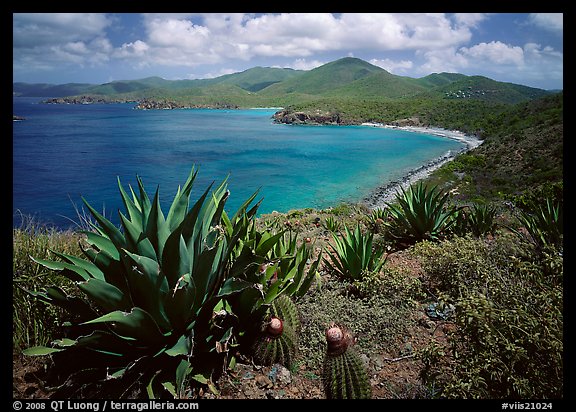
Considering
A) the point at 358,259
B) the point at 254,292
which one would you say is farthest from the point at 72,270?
the point at 358,259

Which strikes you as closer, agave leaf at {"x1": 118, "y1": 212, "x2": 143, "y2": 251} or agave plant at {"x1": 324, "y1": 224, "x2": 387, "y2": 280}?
agave leaf at {"x1": 118, "y1": 212, "x2": 143, "y2": 251}

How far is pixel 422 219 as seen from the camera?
18.4 feet

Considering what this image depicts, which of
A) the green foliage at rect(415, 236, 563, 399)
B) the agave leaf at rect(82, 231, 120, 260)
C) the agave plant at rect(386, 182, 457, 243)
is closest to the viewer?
the green foliage at rect(415, 236, 563, 399)

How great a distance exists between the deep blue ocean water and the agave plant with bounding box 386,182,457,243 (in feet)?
37.6

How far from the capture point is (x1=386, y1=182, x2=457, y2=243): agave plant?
561 centimetres

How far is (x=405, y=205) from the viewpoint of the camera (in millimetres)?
5824

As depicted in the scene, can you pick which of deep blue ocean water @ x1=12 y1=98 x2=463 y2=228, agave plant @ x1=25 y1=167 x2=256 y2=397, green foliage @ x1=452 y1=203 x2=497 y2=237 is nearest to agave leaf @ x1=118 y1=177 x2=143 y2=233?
agave plant @ x1=25 y1=167 x2=256 y2=397

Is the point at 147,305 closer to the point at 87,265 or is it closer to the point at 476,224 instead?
the point at 87,265

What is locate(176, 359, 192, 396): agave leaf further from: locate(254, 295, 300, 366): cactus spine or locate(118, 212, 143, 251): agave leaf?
locate(118, 212, 143, 251): agave leaf

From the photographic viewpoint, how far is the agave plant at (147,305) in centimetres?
210

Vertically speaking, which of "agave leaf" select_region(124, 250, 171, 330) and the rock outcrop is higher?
the rock outcrop

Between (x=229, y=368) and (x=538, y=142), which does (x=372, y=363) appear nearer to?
(x=229, y=368)

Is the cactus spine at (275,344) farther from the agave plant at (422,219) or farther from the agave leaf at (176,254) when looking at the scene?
the agave plant at (422,219)
